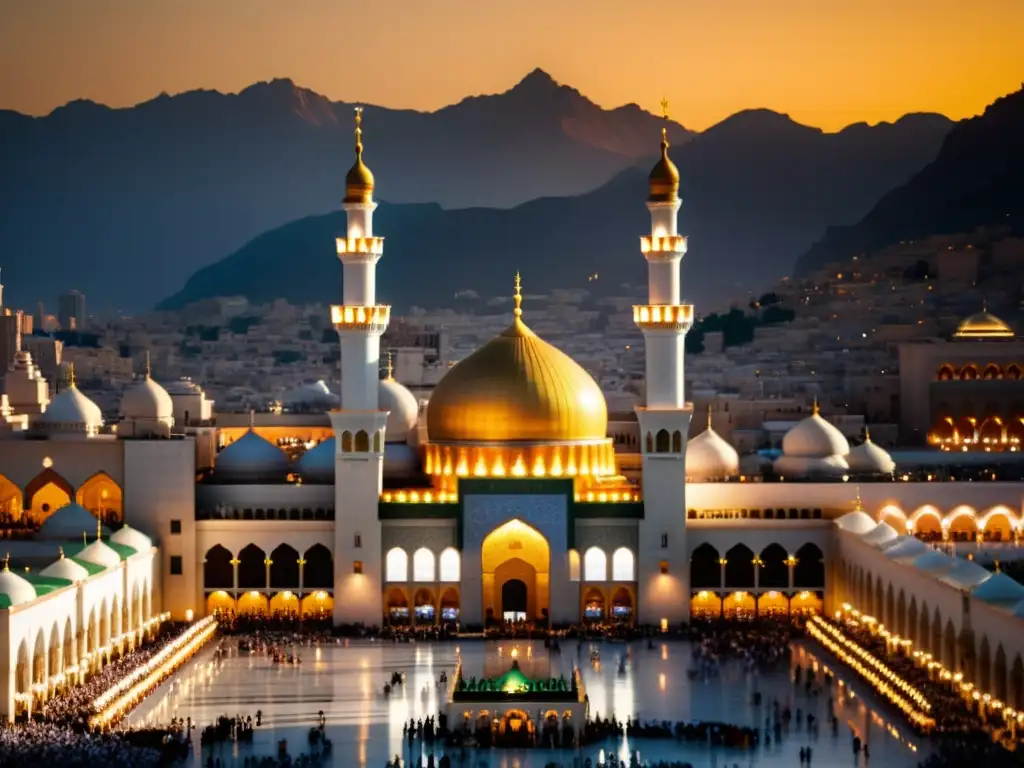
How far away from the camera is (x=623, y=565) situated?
142ft

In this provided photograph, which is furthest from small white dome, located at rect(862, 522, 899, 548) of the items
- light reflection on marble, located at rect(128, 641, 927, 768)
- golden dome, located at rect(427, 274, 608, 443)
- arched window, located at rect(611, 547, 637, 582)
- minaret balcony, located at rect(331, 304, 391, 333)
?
minaret balcony, located at rect(331, 304, 391, 333)

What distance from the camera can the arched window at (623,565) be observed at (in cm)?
4322

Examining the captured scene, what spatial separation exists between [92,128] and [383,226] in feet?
53.4

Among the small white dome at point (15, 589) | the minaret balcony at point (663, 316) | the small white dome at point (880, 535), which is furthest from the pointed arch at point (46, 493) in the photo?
the small white dome at point (880, 535)

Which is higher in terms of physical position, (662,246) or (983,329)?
(662,246)

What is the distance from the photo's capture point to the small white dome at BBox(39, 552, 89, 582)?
1411 inches

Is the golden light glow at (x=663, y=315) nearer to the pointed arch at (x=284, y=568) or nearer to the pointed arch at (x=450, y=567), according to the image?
the pointed arch at (x=450, y=567)

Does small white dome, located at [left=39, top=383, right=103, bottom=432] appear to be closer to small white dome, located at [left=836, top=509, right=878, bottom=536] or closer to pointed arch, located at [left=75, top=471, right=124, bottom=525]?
pointed arch, located at [left=75, top=471, right=124, bottom=525]

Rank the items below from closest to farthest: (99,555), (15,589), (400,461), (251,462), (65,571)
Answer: (15,589) → (65,571) → (99,555) → (251,462) → (400,461)

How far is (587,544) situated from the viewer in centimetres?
4322

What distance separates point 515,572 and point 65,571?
10430 mm

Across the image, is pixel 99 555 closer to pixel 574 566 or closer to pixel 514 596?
pixel 514 596

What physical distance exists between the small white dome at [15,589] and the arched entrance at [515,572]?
1187 cm

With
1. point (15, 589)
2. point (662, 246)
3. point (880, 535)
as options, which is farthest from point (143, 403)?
point (880, 535)
